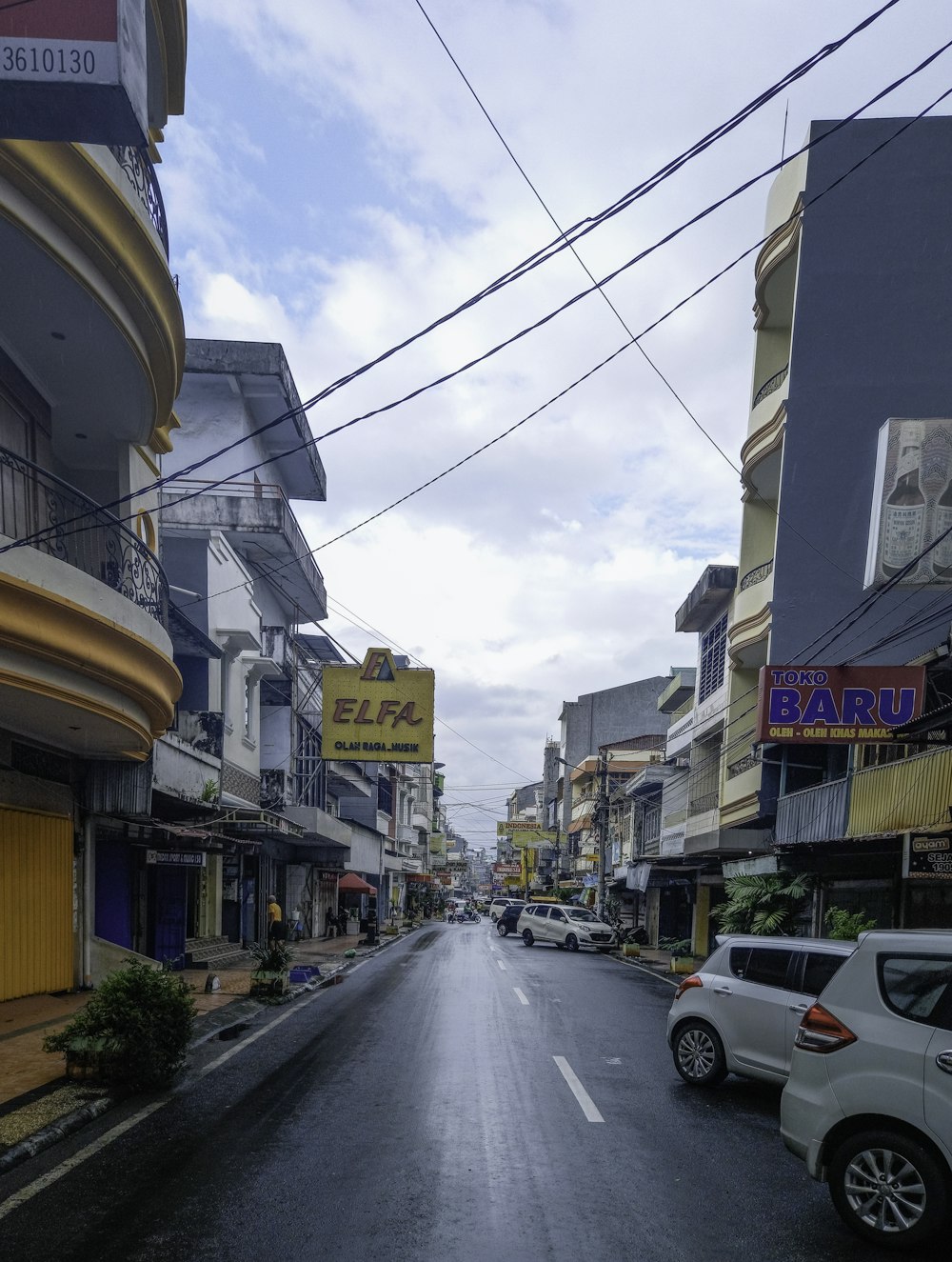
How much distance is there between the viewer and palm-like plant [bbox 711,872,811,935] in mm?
19188

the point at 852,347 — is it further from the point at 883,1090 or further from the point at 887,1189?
the point at 887,1189

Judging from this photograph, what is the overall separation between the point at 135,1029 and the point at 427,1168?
3.54 meters

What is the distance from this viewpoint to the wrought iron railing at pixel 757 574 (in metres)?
25.6

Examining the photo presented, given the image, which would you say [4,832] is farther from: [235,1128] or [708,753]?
[708,753]

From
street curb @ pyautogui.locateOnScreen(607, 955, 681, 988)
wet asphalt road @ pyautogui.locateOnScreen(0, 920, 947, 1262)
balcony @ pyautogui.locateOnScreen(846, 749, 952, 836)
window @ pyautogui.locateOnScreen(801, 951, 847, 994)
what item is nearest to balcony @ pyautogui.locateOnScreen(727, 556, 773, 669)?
balcony @ pyautogui.locateOnScreen(846, 749, 952, 836)

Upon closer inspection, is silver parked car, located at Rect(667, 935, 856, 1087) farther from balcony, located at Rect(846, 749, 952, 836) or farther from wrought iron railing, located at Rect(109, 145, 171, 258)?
wrought iron railing, located at Rect(109, 145, 171, 258)

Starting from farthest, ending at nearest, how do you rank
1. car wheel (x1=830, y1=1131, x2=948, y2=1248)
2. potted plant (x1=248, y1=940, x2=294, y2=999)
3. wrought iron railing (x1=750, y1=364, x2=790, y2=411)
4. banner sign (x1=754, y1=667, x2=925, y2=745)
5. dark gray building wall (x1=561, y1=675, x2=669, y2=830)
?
dark gray building wall (x1=561, y1=675, x2=669, y2=830), wrought iron railing (x1=750, y1=364, x2=790, y2=411), potted plant (x1=248, y1=940, x2=294, y2=999), banner sign (x1=754, y1=667, x2=925, y2=745), car wheel (x1=830, y1=1131, x2=948, y2=1248)

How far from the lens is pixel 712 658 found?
106ft

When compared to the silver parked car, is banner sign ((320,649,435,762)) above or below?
above

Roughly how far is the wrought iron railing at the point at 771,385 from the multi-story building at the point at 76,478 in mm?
15499

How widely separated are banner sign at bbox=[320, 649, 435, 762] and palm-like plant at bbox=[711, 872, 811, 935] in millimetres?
8675

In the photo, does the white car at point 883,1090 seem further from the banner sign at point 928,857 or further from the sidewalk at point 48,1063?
the banner sign at point 928,857

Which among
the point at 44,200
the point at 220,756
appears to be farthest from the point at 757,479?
the point at 44,200

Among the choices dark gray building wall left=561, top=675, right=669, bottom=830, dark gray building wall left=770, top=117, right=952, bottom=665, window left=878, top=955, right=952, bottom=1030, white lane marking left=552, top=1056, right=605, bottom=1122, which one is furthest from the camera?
dark gray building wall left=561, top=675, right=669, bottom=830
